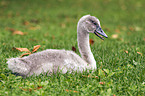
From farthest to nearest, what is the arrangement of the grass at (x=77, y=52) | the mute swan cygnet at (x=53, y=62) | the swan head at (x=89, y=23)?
1. the swan head at (x=89, y=23)
2. the mute swan cygnet at (x=53, y=62)
3. the grass at (x=77, y=52)

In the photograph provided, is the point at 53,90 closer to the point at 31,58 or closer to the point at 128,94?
the point at 31,58

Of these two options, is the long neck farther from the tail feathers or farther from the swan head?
the tail feathers

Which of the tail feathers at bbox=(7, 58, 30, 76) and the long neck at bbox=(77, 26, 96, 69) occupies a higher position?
the long neck at bbox=(77, 26, 96, 69)

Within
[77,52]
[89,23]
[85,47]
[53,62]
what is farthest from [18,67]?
[77,52]

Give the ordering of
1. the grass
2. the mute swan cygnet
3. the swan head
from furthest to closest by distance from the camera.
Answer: the swan head < the mute swan cygnet < the grass

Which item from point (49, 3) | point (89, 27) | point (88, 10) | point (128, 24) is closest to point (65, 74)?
point (89, 27)

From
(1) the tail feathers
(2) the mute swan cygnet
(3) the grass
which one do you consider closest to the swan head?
(2) the mute swan cygnet

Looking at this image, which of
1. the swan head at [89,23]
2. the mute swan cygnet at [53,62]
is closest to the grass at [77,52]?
the mute swan cygnet at [53,62]

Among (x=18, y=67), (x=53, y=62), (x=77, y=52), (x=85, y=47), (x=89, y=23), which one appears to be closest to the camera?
(x=18, y=67)

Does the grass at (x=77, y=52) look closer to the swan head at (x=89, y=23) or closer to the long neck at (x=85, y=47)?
the long neck at (x=85, y=47)

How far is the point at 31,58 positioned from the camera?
3410mm

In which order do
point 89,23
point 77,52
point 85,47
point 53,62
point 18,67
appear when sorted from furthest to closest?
point 77,52, point 85,47, point 89,23, point 53,62, point 18,67

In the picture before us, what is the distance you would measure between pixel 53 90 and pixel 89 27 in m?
1.33

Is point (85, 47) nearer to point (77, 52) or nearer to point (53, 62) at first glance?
point (53, 62)
